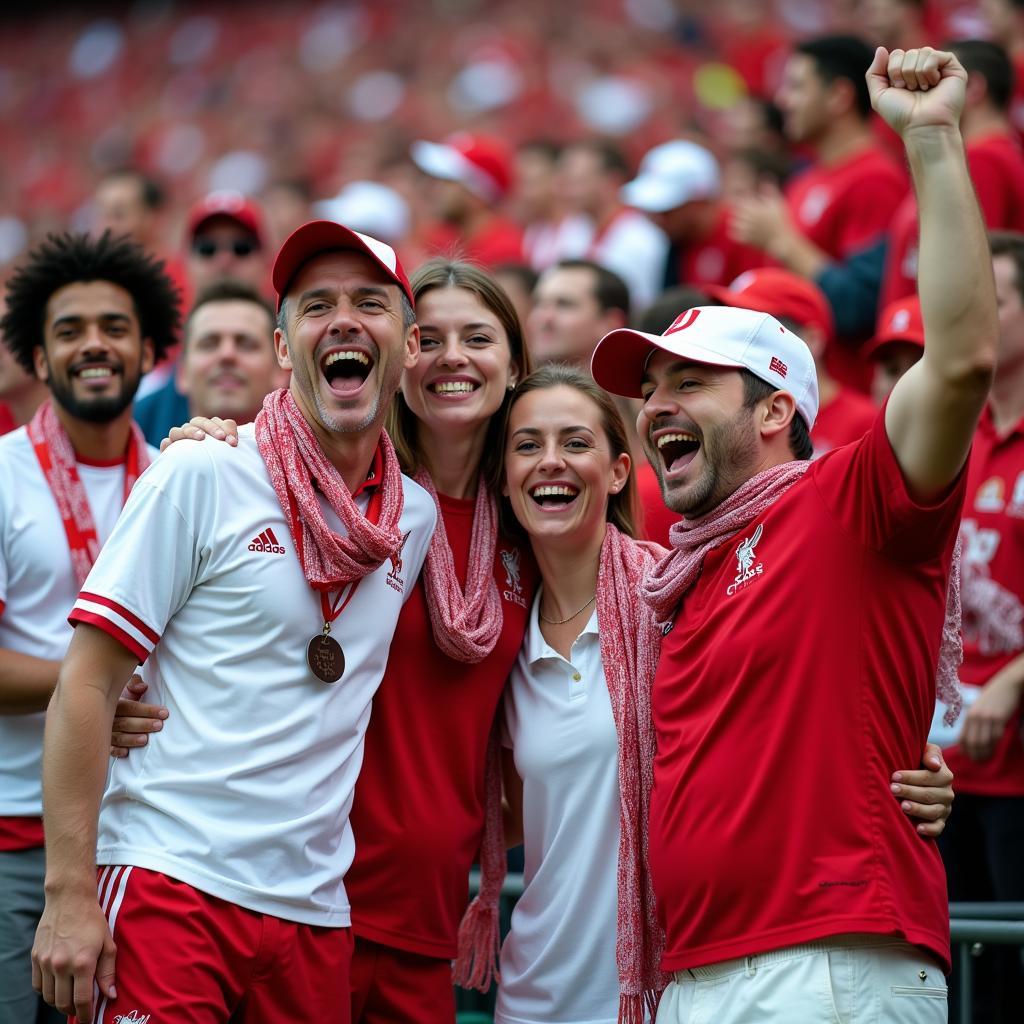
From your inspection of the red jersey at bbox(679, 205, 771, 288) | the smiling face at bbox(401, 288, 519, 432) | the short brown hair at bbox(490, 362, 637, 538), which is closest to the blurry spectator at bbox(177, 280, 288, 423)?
the smiling face at bbox(401, 288, 519, 432)

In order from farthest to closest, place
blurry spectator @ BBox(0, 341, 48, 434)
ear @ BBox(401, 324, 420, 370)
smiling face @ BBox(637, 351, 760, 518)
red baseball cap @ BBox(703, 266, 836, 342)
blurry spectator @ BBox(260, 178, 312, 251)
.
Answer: blurry spectator @ BBox(260, 178, 312, 251)
red baseball cap @ BBox(703, 266, 836, 342)
blurry spectator @ BBox(0, 341, 48, 434)
ear @ BBox(401, 324, 420, 370)
smiling face @ BBox(637, 351, 760, 518)

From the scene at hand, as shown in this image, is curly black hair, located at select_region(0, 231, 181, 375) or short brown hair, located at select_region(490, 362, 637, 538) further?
curly black hair, located at select_region(0, 231, 181, 375)

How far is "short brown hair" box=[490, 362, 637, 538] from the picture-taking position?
4164mm

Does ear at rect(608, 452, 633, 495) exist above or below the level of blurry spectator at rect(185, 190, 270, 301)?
below

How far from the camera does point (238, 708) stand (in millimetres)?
3381

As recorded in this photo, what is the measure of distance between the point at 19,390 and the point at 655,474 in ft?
7.75

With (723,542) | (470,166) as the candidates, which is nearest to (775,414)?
(723,542)

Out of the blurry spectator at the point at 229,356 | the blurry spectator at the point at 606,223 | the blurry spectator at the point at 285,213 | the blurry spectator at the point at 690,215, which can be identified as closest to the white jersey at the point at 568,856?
the blurry spectator at the point at 229,356

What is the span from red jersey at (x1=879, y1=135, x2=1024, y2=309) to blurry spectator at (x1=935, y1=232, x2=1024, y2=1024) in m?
1.19

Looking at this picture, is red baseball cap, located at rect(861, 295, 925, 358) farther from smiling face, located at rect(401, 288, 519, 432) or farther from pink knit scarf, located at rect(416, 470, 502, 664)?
pink knit scarf, located at rect(416, 470, 502, 664)

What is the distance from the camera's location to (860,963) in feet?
10.0

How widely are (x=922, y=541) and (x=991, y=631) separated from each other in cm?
178

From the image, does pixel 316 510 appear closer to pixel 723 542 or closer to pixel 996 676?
pixel 723 542

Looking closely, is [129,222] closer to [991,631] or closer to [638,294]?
[638,294]
